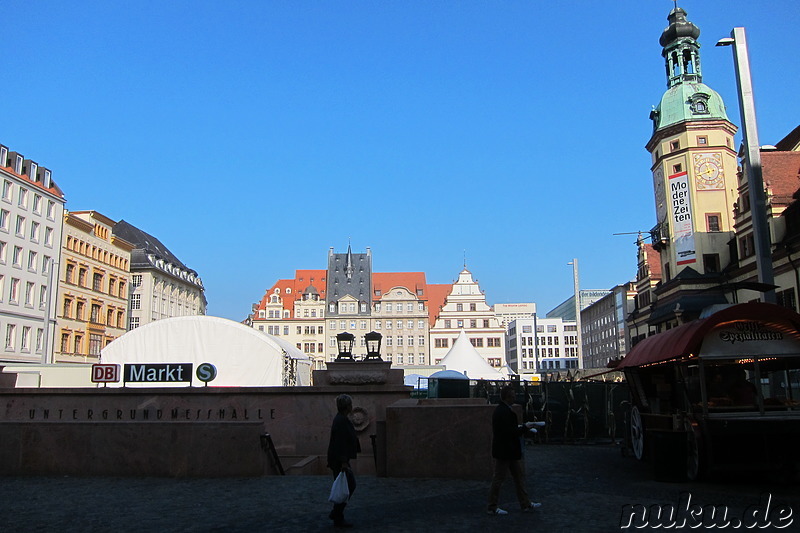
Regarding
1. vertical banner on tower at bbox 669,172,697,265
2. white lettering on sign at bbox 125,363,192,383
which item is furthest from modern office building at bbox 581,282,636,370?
white lettering on sign at bbox 125,363,192,383

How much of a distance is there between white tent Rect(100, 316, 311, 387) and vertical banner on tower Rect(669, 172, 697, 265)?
31.4 meters

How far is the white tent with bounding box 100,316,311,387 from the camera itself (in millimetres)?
37562

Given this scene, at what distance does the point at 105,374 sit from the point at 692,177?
44164 millimetres

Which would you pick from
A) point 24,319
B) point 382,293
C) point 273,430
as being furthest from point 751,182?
point 382,293

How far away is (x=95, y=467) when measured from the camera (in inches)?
463

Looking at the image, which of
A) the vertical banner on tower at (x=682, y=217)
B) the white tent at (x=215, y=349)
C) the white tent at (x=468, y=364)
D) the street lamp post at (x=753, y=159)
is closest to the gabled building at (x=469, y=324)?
the vertical banner on tower at (x=682, y=217)

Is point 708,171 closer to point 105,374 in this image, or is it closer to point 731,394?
point 731,394

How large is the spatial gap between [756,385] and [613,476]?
308cm

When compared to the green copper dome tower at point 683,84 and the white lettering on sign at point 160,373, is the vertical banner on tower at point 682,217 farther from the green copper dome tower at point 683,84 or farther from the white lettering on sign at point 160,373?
the white lettering on sign at point 160,373

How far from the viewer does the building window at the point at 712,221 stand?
5009cm

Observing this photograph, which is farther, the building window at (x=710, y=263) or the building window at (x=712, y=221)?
the building window at (x=712, y=221)

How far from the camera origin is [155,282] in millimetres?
80375

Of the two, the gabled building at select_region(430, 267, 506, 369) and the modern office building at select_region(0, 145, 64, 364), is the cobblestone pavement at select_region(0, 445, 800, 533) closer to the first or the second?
the modern office building at select_region(0, 145, 64, 364)

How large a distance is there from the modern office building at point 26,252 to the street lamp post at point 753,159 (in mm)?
53040
